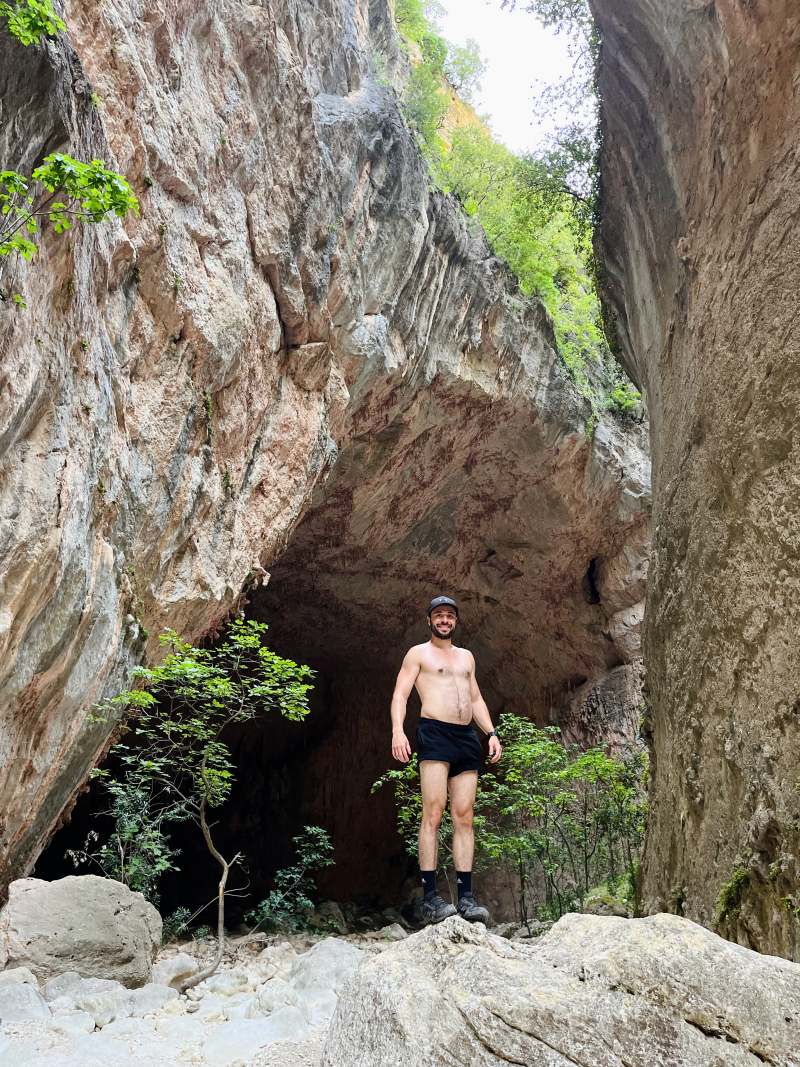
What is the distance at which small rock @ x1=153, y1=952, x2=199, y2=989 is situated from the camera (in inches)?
197

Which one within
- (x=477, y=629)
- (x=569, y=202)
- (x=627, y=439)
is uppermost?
(x=569, y=202)

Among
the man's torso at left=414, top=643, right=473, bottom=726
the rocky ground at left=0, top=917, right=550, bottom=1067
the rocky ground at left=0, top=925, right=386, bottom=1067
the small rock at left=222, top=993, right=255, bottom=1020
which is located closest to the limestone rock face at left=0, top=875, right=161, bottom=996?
the rocky ground at left=0, top=917, right=550, bottom=1067

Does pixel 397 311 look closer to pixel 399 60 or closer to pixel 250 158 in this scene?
pixel 250 158

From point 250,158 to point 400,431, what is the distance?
14.0ft

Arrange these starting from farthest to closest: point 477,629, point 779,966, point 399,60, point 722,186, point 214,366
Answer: point 477,629 < point 399,60 < point 214,366 < point 722,186 < point 779,966

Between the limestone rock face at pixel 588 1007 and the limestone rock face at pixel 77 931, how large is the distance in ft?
12.7

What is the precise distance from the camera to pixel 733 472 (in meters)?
3.97

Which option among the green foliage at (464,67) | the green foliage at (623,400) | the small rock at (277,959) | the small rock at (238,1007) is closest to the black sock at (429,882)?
the small rock at (238,1007)

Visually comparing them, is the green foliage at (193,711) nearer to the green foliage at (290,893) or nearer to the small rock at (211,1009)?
the green foliage at (290,893)

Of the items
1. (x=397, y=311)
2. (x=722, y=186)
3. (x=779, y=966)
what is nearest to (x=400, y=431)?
(x=397, y=311)

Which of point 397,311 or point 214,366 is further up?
point 397,311

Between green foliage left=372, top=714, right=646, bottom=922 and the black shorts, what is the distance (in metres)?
4.10

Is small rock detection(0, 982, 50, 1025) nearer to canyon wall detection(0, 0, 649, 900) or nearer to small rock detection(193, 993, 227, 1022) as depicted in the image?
small rock detection(193, 993, 227, 1022)

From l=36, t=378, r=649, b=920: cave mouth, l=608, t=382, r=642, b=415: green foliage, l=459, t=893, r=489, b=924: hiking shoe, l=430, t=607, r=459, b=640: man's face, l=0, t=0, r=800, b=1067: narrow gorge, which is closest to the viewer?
l=0, t=0, r=800, b=1067: narrow gorge
